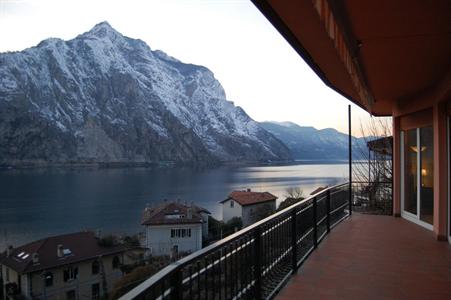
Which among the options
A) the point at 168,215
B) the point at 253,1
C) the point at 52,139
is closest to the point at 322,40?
the point at 253,1

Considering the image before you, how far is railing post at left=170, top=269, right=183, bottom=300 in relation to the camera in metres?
1.96

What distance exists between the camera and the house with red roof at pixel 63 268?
26670mm

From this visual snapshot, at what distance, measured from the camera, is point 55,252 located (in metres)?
29.3

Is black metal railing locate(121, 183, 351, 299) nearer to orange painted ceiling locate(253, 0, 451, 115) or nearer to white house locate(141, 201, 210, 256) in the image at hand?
orange painted ceiling locate(253, 0, 451, 115)

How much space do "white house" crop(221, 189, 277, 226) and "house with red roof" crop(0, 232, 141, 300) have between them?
14334 mm

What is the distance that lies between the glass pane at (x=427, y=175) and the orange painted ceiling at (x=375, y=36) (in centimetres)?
195

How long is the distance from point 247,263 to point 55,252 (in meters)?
29.9

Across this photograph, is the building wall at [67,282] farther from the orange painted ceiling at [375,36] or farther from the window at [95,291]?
the orange painted ceiling at [375,36]

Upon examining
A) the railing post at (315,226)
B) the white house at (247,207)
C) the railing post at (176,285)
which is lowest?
the white house at (247,207)

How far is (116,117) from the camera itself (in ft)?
542

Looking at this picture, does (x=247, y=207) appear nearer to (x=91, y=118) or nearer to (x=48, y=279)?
(x=48, y=279)

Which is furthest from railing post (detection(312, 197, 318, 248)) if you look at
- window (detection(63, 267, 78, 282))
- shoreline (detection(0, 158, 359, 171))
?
shoreline (detection(0, 158, 359, 171))

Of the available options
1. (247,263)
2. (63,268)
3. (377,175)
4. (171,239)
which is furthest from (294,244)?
(171,239)

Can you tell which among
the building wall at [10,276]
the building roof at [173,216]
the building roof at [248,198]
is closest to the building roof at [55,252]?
the building wall at [10,276]
